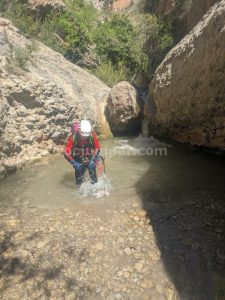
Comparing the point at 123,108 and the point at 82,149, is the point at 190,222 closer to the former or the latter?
the point at 82,149

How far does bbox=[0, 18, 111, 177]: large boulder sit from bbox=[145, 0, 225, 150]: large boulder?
2403 mm

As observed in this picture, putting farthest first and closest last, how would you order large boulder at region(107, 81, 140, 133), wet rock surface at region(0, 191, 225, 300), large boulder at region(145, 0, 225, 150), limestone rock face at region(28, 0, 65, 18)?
limestone rock face at region(28, 0, 65, 18) → large boulder at region(107, 81, 140, 133) → large boulder at region(145, 0, 225, 150) → wet rock surface at region(0, 191, 225, 300)

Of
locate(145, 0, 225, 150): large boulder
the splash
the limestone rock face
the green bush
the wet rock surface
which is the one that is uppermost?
the limestone rock face

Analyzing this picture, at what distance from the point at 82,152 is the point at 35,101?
9.49ft

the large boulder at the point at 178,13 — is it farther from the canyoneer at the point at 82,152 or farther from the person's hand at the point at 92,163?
the person's hand at the point at 92,163

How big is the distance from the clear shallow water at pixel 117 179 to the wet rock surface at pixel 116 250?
394 millimetres

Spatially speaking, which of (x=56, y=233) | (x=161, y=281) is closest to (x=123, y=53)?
(x=56, y=233)

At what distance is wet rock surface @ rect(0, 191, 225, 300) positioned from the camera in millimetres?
3445

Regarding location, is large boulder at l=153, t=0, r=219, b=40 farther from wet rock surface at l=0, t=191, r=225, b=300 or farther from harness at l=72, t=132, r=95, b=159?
wet rock surface at l=0, t=191, r=225, b=300

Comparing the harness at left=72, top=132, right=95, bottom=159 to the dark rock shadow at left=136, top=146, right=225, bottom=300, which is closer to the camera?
the dark rock shadow at left=136, top=146, right=225, bottom=300

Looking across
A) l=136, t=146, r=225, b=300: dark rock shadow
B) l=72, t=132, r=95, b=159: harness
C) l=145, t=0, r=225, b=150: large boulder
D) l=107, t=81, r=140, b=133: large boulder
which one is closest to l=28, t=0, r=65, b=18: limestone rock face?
l=107, t=81, r=140, b=133: large boulder

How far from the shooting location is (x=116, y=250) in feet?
13.4

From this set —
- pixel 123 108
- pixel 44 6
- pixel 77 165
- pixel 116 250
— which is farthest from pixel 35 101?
pixel 44 6

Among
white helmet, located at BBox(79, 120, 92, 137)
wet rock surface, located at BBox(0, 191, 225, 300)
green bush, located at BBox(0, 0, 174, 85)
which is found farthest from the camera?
green bush, located at BBox(0, 0, 174, 85)
